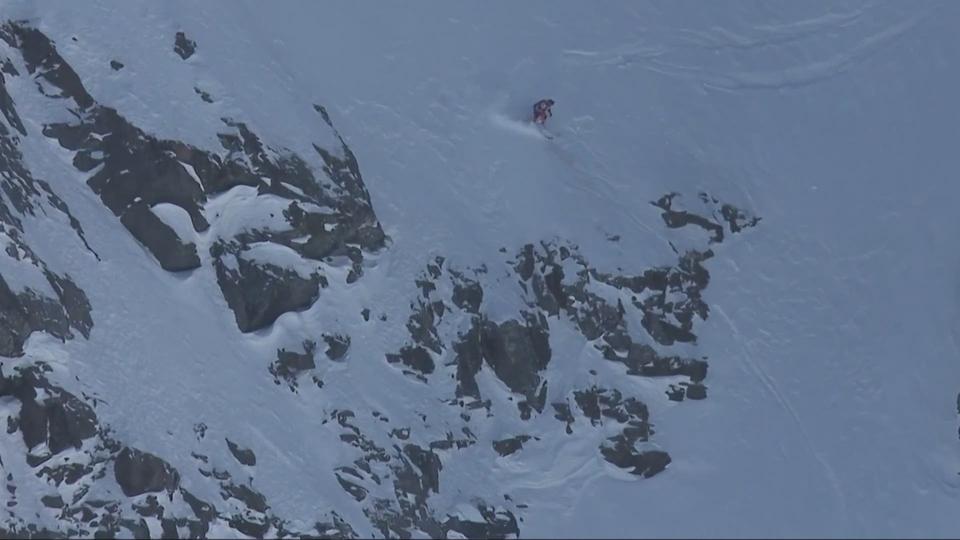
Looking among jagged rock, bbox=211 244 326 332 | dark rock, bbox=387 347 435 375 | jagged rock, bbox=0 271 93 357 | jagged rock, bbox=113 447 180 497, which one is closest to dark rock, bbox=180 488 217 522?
jagged rock, bbox=113 447 180 497

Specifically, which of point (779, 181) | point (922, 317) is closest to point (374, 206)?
point (779, 181)

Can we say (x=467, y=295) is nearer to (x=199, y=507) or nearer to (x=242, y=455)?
(x=242, y=455)

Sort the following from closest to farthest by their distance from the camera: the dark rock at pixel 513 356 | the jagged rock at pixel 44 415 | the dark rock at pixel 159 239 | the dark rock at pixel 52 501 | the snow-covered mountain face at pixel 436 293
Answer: the dark rock at pixel 52 501 < the jagged rock at pixel 44 415 < the snow-covered mountain face at pixel 436 293 < the dark rock at pixel 159 239 < the dark rock at pixel 513 356

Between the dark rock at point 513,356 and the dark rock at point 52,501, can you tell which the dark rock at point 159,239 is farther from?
the dark rock at point 513,356

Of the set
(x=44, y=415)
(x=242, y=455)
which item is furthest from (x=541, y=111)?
(x=44, y=415)

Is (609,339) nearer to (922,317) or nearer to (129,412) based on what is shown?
(922,317)

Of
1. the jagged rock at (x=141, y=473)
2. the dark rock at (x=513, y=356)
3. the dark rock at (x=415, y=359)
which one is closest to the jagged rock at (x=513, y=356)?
the dark rock at (x=513, y=356)
